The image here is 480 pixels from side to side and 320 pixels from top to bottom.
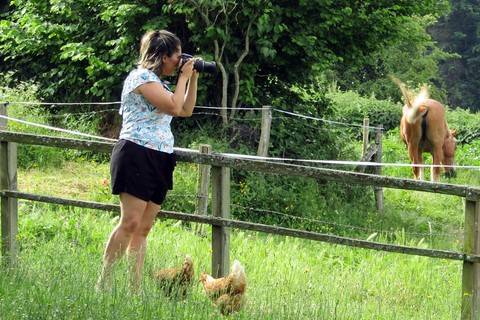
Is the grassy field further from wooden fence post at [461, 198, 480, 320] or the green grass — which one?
wooden fence post at [461, 198, 480, 320]

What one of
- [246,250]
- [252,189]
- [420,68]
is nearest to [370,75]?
[420,68]

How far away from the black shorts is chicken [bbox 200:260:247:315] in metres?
0.78

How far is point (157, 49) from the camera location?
6371 mm

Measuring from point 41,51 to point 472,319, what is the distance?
489 inches

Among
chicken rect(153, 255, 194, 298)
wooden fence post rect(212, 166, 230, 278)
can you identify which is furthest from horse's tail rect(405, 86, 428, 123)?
chicken rect(153, 255, 194, 298)

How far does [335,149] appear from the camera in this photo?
53.5 feet

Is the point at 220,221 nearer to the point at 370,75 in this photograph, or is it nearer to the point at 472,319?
the point at 472,319

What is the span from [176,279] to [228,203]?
0.74 metres

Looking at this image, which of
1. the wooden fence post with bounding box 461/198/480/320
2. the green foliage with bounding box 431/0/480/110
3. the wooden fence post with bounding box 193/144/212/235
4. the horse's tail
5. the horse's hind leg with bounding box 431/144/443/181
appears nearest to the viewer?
the wooden fence post with bounding box 461/198/480/320

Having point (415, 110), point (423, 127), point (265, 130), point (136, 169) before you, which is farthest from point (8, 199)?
point (423, 127)

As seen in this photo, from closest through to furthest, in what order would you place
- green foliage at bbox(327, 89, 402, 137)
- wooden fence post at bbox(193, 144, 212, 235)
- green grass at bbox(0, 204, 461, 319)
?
green grass at bbox(0, 204, 461, 319) < wooden fence post at bbox(193, 144, 212, 235) < green foliage at bbox(327, 89, 402, 137)

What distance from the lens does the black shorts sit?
6219 mm

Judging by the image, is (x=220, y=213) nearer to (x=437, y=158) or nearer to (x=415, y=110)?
(x=415, y=110)

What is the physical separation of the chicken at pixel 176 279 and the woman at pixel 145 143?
163mm
